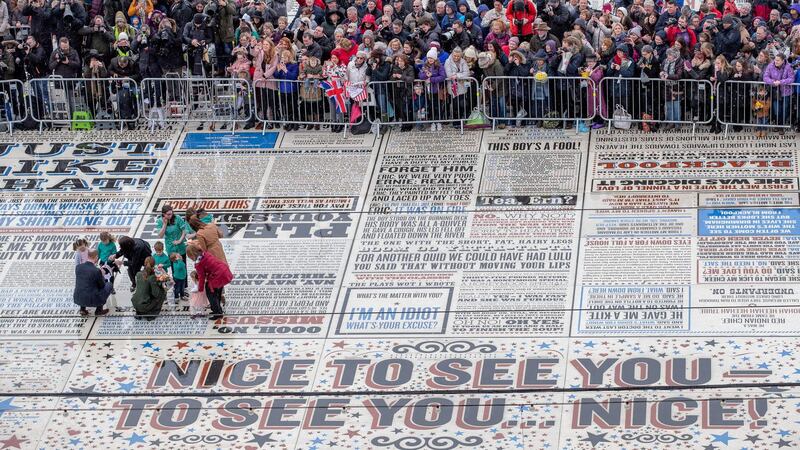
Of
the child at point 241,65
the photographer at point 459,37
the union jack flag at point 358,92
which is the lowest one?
the union jack flag at point 358,92

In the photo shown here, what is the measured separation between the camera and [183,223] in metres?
26.2

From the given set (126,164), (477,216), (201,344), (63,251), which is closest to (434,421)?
(201,344)

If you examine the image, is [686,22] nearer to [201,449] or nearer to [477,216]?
[477,216]

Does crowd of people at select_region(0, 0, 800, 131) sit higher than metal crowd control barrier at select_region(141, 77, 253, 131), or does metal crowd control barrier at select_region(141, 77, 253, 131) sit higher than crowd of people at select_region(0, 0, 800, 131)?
crowd of people at select_region(0, 0, 800, 131)

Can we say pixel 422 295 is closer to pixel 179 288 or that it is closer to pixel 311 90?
pixel 179 288

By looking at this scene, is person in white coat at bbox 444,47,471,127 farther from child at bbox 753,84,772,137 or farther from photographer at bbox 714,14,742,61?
child at bbox 753,84,772,137

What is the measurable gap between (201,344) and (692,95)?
9.46m

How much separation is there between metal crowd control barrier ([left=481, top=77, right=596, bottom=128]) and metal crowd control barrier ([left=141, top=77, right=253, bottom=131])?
4144 millimetres

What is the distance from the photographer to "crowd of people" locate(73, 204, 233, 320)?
2502 cm

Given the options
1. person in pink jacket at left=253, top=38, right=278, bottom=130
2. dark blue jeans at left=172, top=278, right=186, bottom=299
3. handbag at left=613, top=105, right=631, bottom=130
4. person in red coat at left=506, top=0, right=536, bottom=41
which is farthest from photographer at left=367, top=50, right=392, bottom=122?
dark blue jeans at left=172, top=278, right=186, bottom=299

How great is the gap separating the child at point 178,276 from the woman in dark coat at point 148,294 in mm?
348

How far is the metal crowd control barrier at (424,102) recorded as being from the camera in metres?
30.0

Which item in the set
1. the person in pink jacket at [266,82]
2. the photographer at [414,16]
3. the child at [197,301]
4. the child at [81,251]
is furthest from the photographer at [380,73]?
the child at [81,251]

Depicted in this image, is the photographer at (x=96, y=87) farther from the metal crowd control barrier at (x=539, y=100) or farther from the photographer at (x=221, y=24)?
the metal crowd control barrier at (x=539, y=100)
